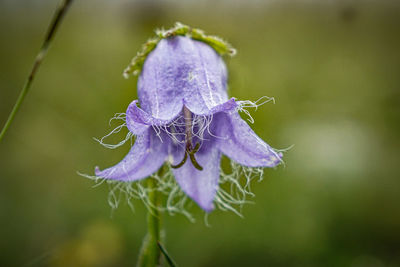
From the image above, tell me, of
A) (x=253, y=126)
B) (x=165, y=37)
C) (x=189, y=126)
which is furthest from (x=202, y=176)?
(x=253, y=126)

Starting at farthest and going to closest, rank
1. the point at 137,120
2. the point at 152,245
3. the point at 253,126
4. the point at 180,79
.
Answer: the point at 253,126 → the point at 180,79 → the point at 152,245 → the point at 137,120

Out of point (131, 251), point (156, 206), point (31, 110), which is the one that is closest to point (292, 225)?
point (131, 251)

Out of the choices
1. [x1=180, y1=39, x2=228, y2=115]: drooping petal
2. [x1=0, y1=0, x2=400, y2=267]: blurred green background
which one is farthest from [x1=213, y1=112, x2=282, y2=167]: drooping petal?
[x1=0, y1=0, x2=400, y2=267]: blurred green background

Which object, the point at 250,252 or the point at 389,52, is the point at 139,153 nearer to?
the point at 250,252

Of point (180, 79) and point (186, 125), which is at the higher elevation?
point (180, 79)

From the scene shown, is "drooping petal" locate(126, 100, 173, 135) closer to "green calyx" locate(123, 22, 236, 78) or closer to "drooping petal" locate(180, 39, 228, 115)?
"drooping petal" locate(180, 39, 228, 115)

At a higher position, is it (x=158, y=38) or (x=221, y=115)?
(x=158, y=38)

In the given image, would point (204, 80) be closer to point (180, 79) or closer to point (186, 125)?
point (180, 79)
